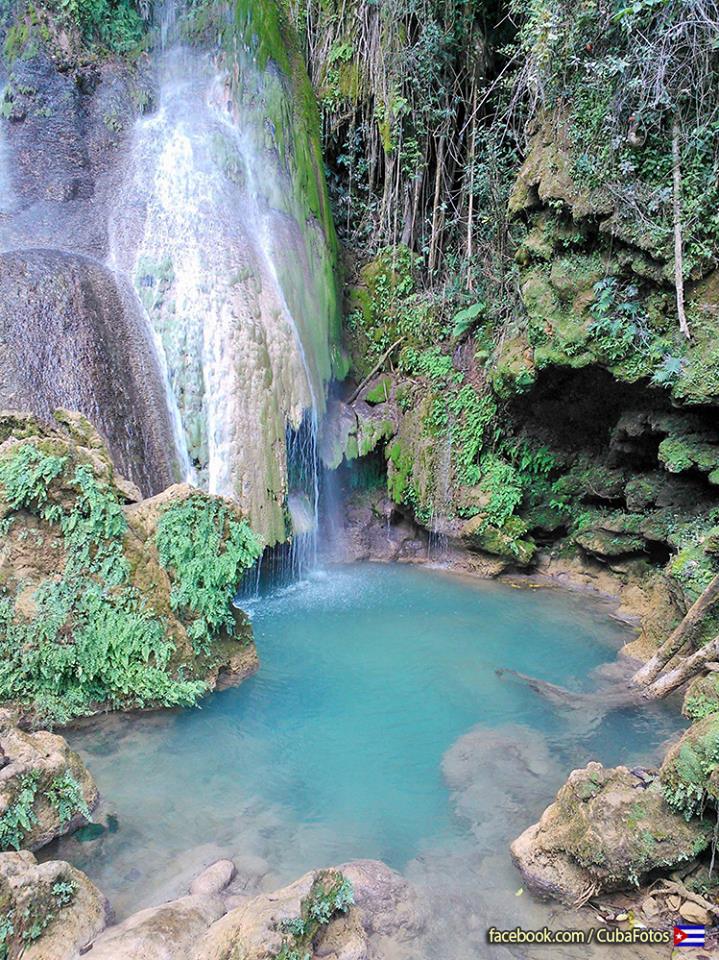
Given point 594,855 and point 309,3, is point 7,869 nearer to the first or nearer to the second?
point 594,855

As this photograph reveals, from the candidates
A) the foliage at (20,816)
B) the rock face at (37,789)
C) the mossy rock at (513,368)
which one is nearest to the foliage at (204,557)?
the rock face at (37,789)

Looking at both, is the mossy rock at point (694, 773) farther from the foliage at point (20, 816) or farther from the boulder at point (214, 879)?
the foliage at point (20, 816)

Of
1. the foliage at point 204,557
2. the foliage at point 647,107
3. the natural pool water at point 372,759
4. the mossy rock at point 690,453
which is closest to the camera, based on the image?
the natural pool water at point 372,759

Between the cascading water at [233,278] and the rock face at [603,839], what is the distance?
4.90 metres

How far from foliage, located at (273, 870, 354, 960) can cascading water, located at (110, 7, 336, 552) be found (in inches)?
196

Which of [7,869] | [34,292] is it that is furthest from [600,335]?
[7,869]

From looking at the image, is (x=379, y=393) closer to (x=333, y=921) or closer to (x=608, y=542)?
(x=608, y=542)

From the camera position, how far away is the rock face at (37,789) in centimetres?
349

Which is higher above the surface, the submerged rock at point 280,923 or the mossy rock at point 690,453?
the mossy rock at point 690,453

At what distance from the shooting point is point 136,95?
10188mm

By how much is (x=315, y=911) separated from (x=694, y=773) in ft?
6.79

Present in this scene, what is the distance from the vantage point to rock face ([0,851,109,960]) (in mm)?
2838

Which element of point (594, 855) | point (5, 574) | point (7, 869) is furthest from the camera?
point (5, 574)

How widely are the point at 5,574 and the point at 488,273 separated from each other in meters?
8.42
